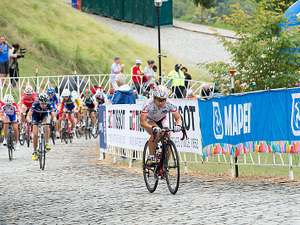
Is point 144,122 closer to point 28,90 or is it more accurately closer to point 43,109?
point 43,109

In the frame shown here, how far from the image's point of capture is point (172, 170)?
1073 centimetres

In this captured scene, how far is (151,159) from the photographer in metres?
11.1

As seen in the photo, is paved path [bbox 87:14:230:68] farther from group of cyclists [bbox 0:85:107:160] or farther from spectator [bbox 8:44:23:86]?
group of cyclists [bbox 0:85:107:160]

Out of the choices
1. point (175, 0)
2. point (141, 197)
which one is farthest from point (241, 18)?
point (175, 0)

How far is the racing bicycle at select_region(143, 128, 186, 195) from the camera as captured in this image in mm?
10578

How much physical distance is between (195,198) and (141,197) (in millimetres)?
1029

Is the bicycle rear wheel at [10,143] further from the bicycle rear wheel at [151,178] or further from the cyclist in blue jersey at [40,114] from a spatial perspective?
the bicycle rear wheel at [151,178]

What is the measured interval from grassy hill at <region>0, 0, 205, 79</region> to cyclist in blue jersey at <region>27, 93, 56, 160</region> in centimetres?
1718

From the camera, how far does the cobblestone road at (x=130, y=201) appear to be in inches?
324

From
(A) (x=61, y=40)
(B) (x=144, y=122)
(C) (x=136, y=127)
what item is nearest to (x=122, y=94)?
(C) (x=136, y=127)

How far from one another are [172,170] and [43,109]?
6.73m

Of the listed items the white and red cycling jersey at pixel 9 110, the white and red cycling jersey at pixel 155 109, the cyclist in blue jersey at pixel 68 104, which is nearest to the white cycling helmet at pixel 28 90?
the white and red cycling jersey at pixel 9 110

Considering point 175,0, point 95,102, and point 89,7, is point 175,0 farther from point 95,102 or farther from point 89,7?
point 95,102

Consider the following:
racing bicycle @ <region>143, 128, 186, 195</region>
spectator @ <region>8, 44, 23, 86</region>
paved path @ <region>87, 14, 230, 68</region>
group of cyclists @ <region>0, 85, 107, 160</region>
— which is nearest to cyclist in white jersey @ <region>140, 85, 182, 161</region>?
racing bicycle @ <region>143, 128, 186, 195</region>
